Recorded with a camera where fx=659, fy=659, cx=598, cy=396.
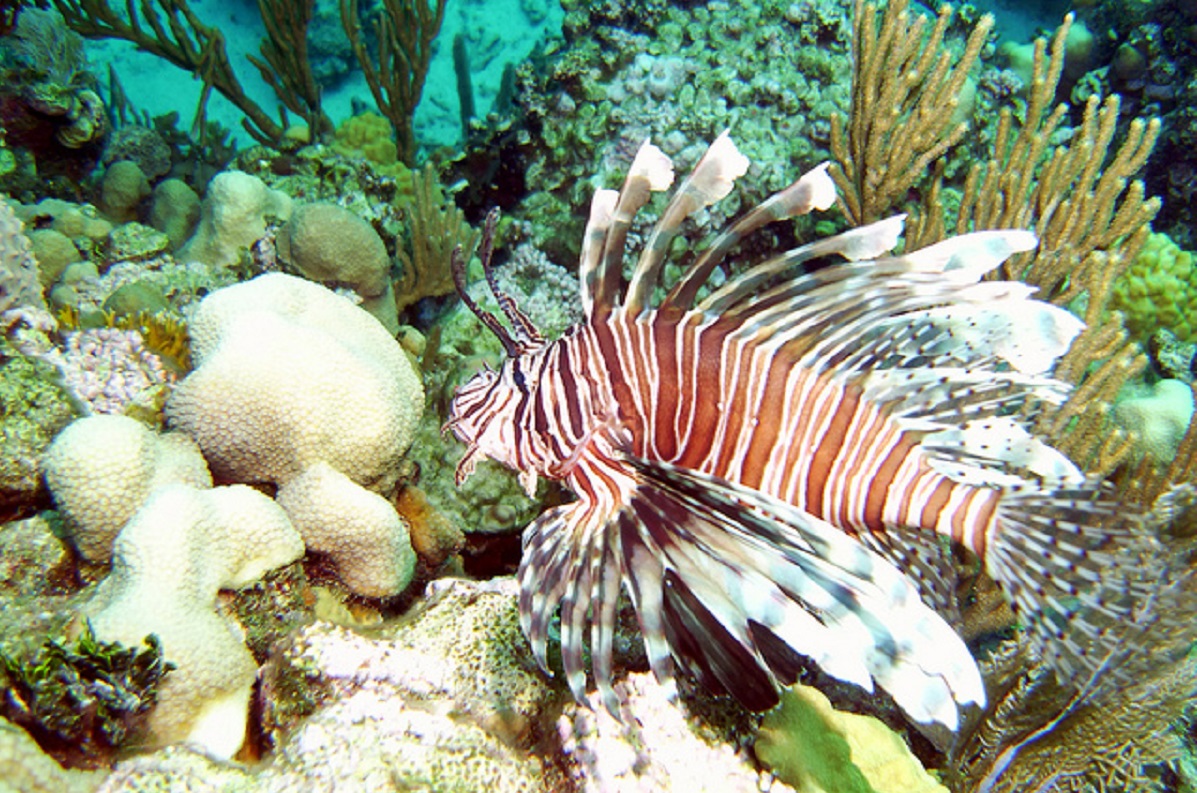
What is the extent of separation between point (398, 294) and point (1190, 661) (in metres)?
5.39

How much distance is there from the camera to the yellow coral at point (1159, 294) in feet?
19.4

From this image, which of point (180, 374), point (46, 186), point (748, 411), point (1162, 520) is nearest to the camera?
point (1162, 520)

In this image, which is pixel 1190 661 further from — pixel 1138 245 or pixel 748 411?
pixel 748 411

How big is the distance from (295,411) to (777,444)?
1.87m

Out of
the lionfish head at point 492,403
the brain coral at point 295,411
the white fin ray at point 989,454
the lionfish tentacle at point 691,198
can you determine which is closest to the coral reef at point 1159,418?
the white fin ray at point 989,454

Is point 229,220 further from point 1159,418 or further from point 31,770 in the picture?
point 1159,418

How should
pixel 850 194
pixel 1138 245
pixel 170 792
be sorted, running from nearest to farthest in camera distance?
pixel 170 792, pixel 1138 245, pixel 850 194

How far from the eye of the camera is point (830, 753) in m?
2.15

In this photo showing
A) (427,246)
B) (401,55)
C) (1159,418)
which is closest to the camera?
(1159,418)

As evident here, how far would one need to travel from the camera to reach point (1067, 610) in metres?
2.01

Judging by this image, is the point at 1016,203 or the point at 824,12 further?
the point at 824,12

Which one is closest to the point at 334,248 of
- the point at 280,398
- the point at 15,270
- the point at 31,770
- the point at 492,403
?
the point at 15,270

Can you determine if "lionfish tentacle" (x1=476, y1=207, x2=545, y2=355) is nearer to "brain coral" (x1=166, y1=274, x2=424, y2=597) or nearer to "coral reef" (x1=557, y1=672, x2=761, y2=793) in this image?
"brain coral" (x1=166, y1=274, x2=424, y2=597)

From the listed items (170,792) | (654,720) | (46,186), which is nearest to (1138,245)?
(654,720)
